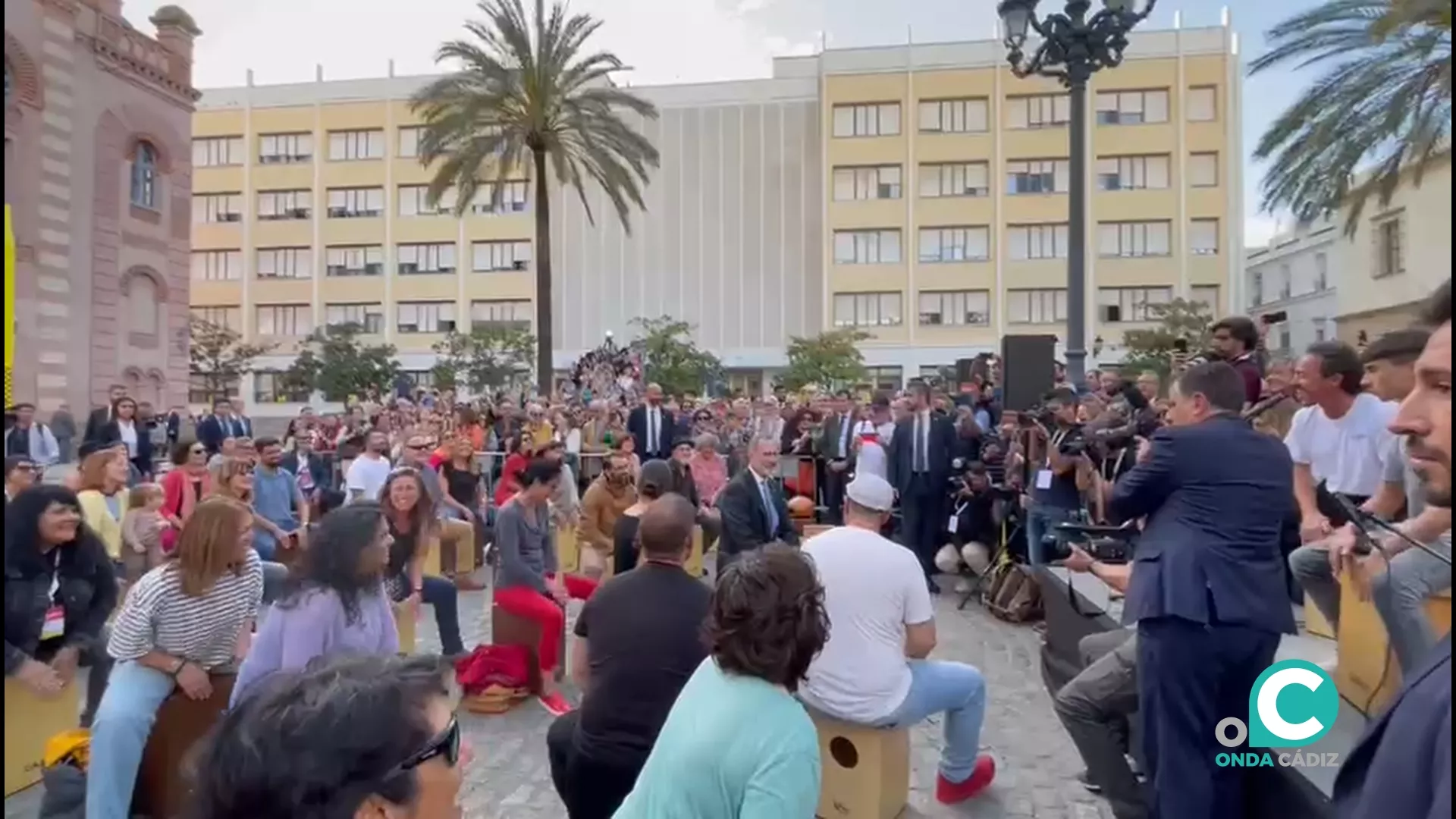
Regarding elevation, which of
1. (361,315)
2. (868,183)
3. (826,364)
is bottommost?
(826,364)

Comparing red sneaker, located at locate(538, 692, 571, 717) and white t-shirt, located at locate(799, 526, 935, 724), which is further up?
white t-shirt, located at locate(799, 526, 935, 724)

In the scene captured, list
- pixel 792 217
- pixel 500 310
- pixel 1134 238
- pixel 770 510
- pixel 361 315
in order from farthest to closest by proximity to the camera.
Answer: pixel 361 315, pixel 500 310, pixel 792 217, pixel 1134 238, pixel 770 510

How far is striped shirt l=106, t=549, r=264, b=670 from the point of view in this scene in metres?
4.24

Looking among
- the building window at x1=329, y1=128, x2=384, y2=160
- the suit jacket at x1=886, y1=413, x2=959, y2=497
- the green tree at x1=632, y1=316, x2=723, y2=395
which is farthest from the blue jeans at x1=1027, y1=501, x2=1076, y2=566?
the building window at x1=329, y1=128, x2=384, y2=160

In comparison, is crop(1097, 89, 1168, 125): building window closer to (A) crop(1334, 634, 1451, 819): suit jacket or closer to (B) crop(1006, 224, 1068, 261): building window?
(B) crop(1006, 224, 1068, 261): building window

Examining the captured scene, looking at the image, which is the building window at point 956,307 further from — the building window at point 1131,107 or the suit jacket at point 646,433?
the suit jacket at point 646,433

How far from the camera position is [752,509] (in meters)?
7.80

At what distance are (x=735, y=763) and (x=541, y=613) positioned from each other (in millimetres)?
4469

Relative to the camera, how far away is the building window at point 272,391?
52.9m

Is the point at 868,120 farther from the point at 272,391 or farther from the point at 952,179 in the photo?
the point at 272,391

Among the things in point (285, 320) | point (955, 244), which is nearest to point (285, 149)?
point (285, 320)

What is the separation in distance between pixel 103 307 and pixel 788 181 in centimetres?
3232

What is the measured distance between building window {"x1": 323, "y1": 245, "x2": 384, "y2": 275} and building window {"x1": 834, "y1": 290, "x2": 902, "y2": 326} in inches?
979

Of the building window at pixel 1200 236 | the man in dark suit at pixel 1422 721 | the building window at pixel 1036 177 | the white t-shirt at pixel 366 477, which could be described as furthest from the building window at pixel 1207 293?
the man in dark suit at pixel 1422 721
